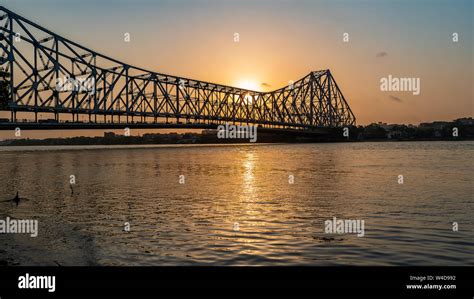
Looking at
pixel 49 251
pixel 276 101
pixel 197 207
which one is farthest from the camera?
pixel 276 101

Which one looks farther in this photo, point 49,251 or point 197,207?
point 197,207

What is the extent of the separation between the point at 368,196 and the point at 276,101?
167 meters

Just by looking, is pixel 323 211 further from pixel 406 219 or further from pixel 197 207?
pixel 197 207

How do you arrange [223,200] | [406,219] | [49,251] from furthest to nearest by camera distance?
[223,200] < [406,219] < [49,251]

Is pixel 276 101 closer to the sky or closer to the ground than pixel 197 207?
closer to the sky

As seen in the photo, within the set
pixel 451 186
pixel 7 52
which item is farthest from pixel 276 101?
pixel 451 186

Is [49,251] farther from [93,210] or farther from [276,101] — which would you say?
[276,101]

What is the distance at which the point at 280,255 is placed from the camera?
11.0 metres

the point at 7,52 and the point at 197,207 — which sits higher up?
the point at 7,52

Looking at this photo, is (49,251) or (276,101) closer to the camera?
(49,251)

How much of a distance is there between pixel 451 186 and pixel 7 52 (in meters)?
86.6
